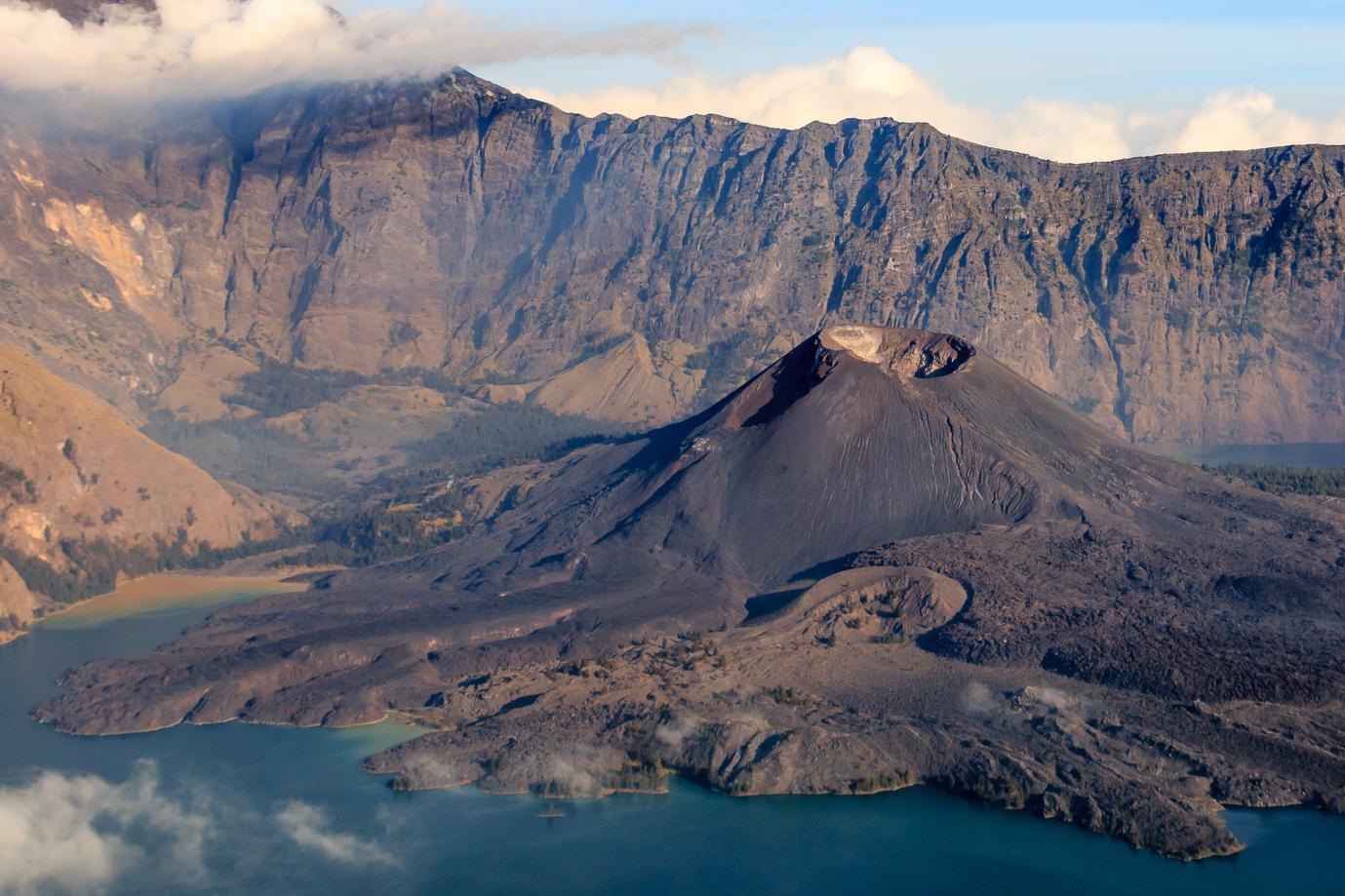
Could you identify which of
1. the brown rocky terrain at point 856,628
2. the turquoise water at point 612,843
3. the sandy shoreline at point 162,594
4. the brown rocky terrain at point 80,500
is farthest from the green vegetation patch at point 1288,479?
the brown rocky terrain at point 80,500

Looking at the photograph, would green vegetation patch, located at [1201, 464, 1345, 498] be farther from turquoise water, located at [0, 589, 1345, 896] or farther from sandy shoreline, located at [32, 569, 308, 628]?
sandy shoreline, located at [32, 569, 308, 628]

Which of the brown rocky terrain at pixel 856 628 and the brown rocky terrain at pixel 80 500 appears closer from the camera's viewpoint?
the brown rocky terrain at pixel 856 628

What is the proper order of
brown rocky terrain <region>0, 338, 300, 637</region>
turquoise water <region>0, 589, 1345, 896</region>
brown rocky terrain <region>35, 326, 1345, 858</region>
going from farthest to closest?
brown rocky terrain <region>0, 338, 300, 637</region>
brown rocky terrain <region>35, 326, 1345, 858</region>
turquoise water <region>0, 589, 1345, 896</region>

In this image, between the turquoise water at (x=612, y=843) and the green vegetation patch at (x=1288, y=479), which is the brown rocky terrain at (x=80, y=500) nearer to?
the turquoise water at (x=612, y=843)

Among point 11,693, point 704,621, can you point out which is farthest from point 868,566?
point 11,693

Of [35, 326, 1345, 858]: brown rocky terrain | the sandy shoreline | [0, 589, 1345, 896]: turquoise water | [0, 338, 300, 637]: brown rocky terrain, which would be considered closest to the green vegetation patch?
[35, 326, 1345, 858]: brown rocky terrain
